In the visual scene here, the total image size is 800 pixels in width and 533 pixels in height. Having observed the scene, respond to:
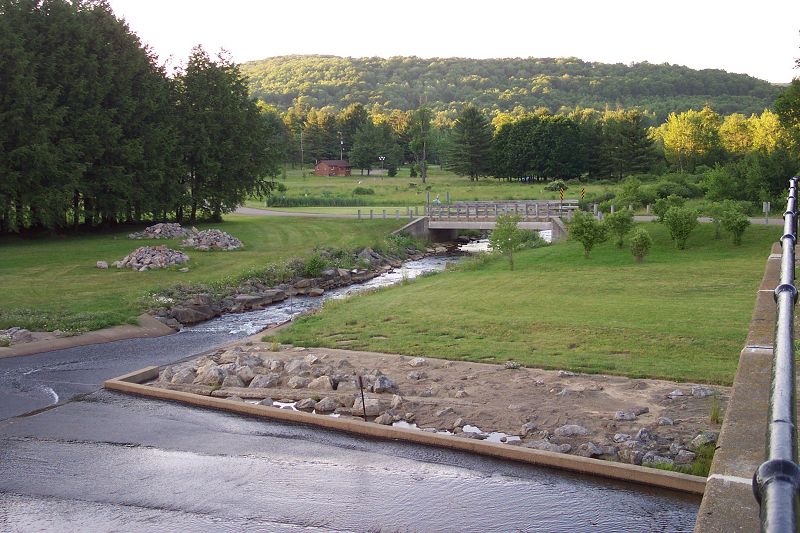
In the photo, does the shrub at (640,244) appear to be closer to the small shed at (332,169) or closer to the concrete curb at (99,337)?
the concrete curb at (99,337)

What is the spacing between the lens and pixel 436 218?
54906 mm

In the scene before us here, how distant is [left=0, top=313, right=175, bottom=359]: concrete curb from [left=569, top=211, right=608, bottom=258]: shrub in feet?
62.6

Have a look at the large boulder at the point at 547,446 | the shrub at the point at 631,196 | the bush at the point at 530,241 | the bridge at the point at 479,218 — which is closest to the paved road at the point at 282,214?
the bridge at the point at 479,218

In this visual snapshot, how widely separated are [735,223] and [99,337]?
26727 millimetres

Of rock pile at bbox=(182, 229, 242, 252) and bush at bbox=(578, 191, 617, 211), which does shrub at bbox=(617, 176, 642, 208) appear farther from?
rock pile at bbox=(182, 229, 242, 252)

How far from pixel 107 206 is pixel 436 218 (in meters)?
22.1

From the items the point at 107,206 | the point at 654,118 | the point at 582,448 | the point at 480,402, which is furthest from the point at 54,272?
the point at 654,118

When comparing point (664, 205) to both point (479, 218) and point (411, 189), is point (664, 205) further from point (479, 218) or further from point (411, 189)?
point (411, 189)

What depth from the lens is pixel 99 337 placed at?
24.4 meters

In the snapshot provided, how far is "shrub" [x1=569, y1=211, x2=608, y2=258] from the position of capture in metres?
35.6

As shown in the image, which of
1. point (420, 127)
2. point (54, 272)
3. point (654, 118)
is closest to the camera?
point (54, 272)

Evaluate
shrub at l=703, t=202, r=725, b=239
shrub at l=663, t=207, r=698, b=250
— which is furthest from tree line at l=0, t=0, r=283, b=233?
shrub at l=703, t=202, r=725, b=239

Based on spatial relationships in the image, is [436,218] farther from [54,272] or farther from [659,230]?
[54,272]

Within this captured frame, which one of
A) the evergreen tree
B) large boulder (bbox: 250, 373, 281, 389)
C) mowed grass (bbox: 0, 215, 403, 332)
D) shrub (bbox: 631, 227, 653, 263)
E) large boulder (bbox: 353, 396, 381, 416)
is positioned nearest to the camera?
large boulder (bbox: 353, 396, 381, 416)
